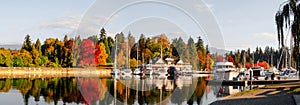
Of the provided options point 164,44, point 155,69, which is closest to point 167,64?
point 155,69

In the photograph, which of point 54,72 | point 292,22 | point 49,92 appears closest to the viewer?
point 292,22

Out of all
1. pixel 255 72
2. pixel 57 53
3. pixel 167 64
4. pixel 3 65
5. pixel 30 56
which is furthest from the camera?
pixel 167 64

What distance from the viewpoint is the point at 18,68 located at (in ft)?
248

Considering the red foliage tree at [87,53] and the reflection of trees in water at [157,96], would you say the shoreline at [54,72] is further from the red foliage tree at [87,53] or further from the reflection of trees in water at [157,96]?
the reflection of trees in water at [157,96]

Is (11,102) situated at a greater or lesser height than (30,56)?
lesser

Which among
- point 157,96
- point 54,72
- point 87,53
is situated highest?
point 87,53

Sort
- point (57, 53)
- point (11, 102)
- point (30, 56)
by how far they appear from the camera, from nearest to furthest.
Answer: point (11, 102) → point (30, 56) → point (57, 53)

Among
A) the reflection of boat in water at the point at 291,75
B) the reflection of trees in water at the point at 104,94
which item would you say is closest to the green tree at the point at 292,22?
the reflection of trees in water at the point at 104,94

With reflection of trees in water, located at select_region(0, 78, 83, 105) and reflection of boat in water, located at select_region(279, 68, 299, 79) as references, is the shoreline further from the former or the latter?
reflection of boat in water, located at select_region(279, 68, 299, 79)

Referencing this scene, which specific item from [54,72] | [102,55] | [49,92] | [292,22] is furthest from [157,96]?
[54,72]

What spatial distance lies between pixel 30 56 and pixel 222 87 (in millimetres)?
50214

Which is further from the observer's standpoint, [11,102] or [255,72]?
[255,72]

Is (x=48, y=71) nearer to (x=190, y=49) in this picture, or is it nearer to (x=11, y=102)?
(x=190, y=49)

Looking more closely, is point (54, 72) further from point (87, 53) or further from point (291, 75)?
point (291, 75)
